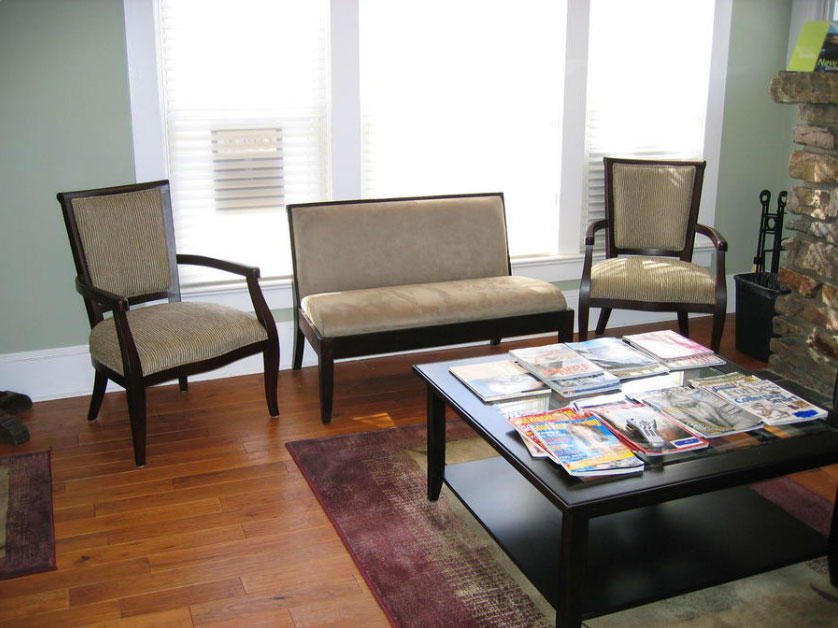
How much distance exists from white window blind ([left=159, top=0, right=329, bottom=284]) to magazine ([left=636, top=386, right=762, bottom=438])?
216 cm

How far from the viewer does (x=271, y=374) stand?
361cm

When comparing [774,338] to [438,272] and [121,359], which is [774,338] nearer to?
[438,272]

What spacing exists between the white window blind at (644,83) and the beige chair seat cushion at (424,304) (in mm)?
1019

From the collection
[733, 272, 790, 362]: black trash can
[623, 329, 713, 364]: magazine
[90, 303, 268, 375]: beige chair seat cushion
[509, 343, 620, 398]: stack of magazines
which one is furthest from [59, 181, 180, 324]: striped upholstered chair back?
[733, 272, 790, 362]: black trash can

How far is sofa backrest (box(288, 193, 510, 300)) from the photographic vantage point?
395 centimetres

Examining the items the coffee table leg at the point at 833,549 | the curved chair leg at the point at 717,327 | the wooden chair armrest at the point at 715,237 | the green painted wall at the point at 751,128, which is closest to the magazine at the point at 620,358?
the coffee table leg at the point at 833,549

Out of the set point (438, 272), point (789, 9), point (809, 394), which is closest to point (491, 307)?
point (438, 272)

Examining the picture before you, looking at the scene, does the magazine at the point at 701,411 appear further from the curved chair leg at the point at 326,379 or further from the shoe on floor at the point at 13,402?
the shoe on floor at the point at 13,402

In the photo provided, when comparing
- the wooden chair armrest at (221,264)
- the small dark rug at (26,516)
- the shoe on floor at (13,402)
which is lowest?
the small dark rug at (26,516)

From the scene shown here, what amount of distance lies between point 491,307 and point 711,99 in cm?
205

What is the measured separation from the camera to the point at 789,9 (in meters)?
4.87

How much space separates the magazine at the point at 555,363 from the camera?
280cm

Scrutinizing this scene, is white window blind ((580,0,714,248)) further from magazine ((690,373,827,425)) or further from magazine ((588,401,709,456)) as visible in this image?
magazine ((588,401,709,456))

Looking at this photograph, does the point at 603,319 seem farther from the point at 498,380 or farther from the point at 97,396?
the point at 97,396
